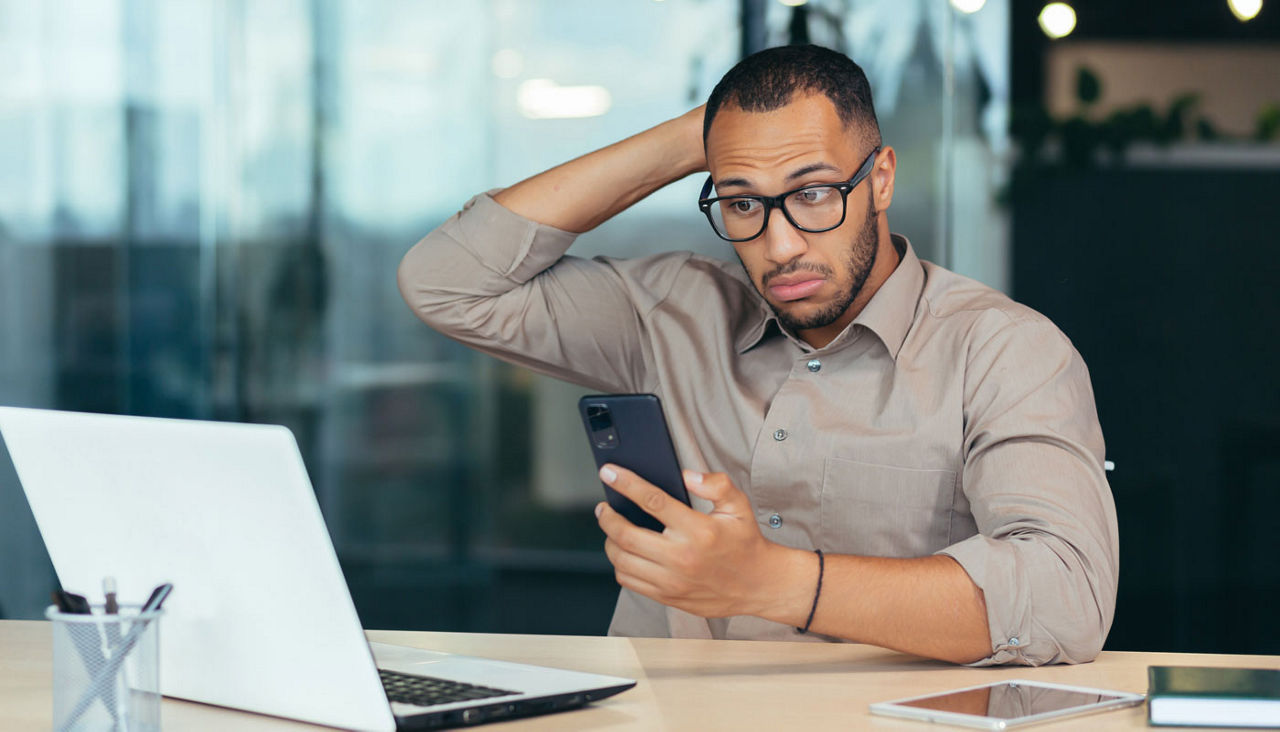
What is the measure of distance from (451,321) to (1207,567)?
226 cm

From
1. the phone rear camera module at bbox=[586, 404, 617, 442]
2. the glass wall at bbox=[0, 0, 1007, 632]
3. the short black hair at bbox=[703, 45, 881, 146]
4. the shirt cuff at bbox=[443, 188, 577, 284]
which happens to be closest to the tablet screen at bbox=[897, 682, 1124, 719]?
the phone rear camera module at bbox=[586, 404, 617, 442]

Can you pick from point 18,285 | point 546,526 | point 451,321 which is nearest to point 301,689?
point 451,321

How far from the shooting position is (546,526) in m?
3.69

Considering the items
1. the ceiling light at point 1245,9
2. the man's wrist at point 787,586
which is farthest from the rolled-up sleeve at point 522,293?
the ceiling light at point 1245,9

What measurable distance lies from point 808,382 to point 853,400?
0.23ft

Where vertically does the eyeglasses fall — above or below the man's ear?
below

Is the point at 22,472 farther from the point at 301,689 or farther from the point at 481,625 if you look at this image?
the point at 481,625

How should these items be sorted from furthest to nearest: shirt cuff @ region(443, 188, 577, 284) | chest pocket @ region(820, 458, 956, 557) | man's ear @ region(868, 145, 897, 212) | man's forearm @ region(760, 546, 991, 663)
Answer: shirt cuff @ region(443, 188, 577, 284) → man's ear @ region(868, 145, 897, 212) → chest pocket @ region(820, 458, 956, 557) → man's forearm @ region(760, 546, 991, 663)

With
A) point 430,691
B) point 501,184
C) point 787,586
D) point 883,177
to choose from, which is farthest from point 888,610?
point 501,184

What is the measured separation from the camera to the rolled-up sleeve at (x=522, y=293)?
189cm

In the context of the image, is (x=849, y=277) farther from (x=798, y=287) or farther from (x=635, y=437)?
(x=635, y=437)

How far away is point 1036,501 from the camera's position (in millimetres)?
1399

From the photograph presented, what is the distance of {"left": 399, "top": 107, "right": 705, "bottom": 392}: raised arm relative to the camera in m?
1.89

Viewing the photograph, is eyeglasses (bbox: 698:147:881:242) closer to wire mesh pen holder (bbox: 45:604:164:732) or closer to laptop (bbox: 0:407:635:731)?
laptop (bbox: 0:407:635:731)
